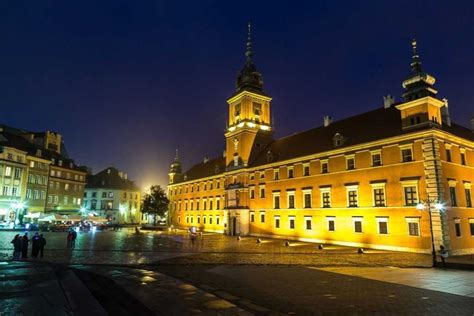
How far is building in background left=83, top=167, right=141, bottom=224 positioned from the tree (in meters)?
22.6

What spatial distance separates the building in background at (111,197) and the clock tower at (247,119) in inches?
2072

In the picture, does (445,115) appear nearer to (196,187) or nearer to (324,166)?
(324,166)

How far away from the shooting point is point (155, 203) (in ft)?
256

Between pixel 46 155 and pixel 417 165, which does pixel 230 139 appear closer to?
pixel 417 165

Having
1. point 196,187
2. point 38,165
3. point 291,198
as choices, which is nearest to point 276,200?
point 291,198

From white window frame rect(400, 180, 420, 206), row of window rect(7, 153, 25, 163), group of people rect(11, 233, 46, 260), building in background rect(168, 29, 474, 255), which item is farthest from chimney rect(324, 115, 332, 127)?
row of window rect(7, 153, 25, 163)

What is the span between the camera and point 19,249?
21922mm

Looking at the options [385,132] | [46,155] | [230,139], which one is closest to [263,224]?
[230,139]

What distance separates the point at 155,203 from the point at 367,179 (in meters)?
56.8

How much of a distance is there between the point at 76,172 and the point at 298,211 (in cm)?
6124

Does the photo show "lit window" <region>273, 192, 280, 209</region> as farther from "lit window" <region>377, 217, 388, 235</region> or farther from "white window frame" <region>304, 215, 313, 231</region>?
"lit window" <region>377, 217, 388, 235</region>

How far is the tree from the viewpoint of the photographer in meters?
77.6

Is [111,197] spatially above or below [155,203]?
above

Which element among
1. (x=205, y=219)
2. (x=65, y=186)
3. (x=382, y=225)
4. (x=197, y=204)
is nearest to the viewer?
(x=382, y=225)
